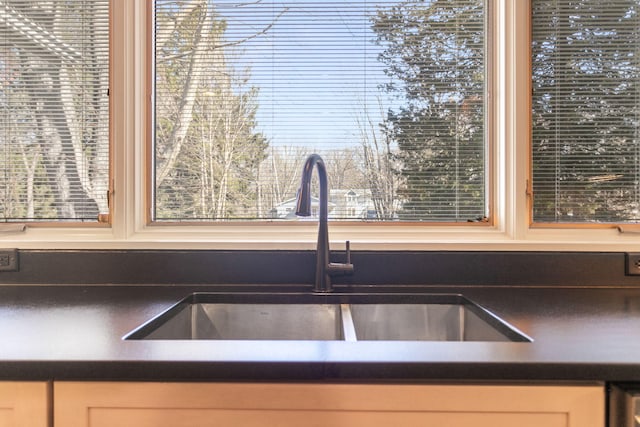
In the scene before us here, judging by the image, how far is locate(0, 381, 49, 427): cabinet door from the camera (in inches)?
26.1

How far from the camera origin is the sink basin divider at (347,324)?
3.01ft

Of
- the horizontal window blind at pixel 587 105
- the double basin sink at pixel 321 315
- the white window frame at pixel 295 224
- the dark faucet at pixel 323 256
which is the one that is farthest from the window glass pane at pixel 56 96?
the horizontal window blind at pixel 587 105

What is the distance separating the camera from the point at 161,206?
140 cm

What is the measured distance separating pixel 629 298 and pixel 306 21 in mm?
1352

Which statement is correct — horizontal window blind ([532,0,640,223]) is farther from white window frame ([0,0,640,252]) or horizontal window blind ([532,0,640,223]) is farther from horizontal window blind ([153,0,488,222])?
horizontal window blind ([153,0,488,222])

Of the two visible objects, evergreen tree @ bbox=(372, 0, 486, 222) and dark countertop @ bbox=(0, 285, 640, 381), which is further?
evergreen tree @ bbox=(372, 0, 486, 222)

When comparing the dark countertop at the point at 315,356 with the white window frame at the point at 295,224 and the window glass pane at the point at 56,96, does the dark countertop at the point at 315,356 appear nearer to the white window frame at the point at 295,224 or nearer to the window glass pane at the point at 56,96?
the white window frame at the point at 295,224

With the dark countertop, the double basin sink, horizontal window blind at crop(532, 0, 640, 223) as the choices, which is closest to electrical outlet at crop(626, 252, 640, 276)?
horizontal window blind at crop(532, 0, 640, 223)

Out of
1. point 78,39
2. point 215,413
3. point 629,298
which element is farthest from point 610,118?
point 78,39

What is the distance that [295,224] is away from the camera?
4.54 feet

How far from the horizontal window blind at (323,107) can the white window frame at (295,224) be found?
0.16 feet

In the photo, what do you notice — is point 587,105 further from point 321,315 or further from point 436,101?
point 321,315

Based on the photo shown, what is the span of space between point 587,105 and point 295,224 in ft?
3.57

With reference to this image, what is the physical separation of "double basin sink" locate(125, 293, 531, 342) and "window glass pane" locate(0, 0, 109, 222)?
62 cm
